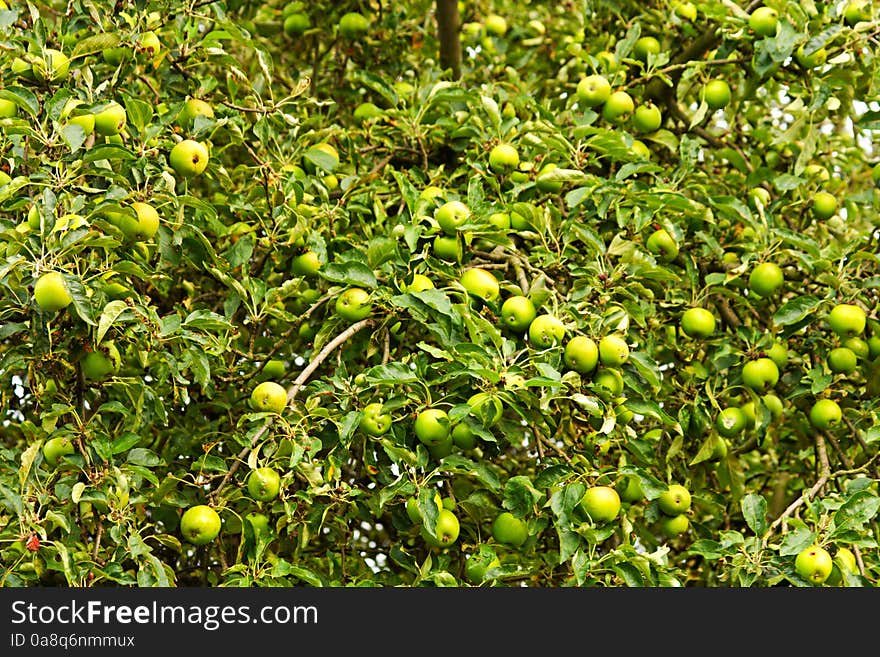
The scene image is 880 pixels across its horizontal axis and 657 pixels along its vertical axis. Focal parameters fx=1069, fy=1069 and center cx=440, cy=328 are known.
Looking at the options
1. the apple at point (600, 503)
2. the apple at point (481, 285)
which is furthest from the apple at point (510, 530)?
the apple at point (481, 285)

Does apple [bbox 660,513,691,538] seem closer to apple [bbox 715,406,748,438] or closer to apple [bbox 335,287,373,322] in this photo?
apple [bbox 715,406,748,438]

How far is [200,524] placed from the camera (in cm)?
222

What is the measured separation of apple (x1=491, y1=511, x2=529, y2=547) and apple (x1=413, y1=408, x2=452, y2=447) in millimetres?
269

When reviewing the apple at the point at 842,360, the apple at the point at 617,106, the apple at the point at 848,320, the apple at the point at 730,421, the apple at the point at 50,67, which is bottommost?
the apple at the point at 730,421

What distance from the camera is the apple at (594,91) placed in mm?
2914

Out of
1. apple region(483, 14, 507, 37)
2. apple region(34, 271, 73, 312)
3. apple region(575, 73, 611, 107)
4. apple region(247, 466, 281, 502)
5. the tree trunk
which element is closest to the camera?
apple region(34, 271, 73, 312)

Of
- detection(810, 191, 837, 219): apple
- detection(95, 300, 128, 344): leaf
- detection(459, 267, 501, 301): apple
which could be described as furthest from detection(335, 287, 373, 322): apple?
detection(810, 191, 837, 219): apple

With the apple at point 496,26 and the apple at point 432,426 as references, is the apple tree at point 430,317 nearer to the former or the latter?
the apple at point 432,426

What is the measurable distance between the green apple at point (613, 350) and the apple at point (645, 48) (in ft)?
3.58

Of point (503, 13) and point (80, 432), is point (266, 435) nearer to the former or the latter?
point (80, 432)

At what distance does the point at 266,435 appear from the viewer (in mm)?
2281

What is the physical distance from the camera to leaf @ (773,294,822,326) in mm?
2668

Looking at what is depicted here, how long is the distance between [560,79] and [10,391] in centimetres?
199

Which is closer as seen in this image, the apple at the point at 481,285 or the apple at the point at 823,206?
the apple at the point at 481,285
